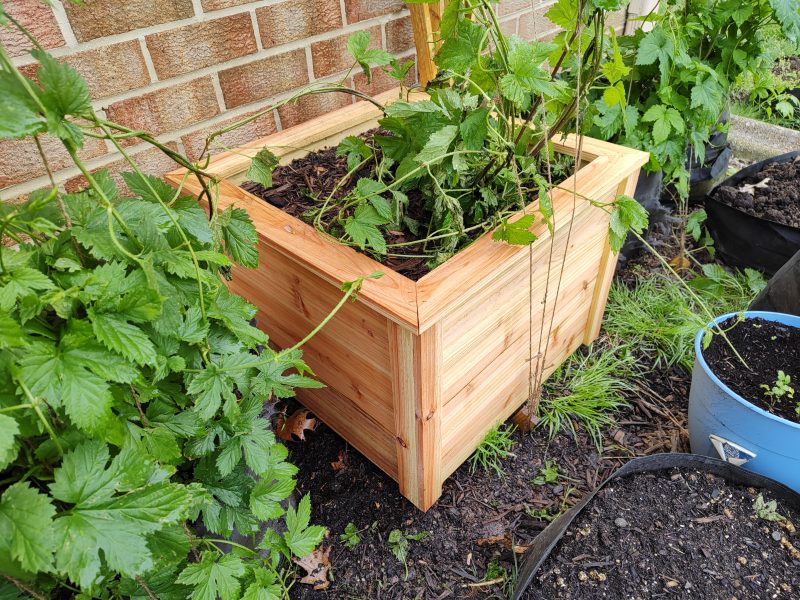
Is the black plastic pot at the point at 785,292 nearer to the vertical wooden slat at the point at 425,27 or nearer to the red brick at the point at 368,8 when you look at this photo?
the vertical wooden slat at the point at 425,27

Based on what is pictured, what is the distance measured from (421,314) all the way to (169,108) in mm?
1037

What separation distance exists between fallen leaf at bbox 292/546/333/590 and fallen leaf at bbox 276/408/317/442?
35cm

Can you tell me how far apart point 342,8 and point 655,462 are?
1.64m

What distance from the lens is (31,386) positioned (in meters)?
0.63

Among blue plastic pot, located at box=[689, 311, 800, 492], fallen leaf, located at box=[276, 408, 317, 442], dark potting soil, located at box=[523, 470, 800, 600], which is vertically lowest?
fallen leaf, located at box=[276, 408, 317, 442]

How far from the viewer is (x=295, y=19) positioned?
5.49ft

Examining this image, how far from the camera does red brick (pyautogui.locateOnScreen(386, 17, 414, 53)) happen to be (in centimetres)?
193

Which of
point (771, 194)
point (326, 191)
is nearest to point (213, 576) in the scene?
point (326, 191)

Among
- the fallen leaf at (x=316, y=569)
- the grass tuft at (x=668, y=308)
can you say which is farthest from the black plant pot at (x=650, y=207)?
the fallen leaf at (x=316, y=569)

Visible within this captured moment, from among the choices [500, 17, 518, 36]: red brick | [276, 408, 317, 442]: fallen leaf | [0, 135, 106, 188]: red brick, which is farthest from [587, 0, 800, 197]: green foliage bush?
[0, 135, 106, 188]: red brick

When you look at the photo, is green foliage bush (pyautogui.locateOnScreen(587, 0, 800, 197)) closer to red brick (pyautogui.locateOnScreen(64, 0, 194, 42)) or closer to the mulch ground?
the mulch ground

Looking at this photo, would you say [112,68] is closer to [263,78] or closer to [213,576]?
[263,78]

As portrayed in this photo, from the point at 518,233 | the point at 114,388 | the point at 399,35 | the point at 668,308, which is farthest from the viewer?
the point at 668,308

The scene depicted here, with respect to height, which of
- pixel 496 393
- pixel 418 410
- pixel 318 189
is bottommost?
pixel 496 393
